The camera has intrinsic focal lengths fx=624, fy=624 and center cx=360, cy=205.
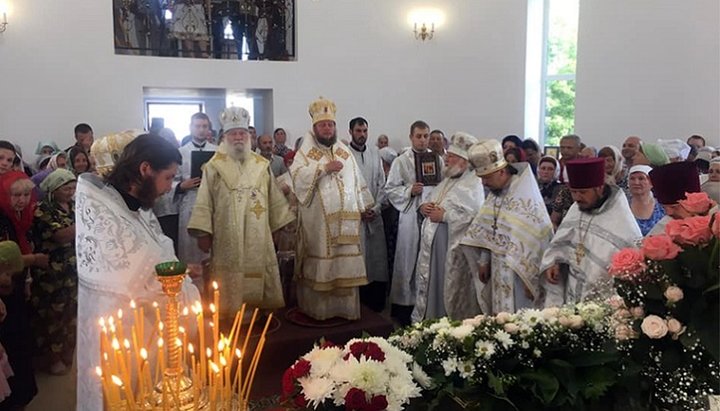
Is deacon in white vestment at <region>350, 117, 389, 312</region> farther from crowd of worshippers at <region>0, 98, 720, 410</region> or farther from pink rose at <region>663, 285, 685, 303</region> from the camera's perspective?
pink rose at <region>663, 285, 685, 303</region>

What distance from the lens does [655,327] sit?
69.2 inches

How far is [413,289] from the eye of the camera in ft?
18.0

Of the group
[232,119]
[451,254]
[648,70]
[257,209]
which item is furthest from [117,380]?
[648,70]

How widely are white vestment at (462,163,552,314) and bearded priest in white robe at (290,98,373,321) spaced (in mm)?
1031

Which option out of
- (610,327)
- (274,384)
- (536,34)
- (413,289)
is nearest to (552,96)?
(536,34)

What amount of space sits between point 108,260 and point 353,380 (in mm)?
1213

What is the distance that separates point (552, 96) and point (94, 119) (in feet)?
24.8

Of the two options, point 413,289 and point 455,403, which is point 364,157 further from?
point 455,403

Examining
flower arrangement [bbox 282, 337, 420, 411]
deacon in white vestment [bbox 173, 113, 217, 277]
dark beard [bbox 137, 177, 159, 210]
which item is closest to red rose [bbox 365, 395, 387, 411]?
flower arrangement [bbox 282, 337, 420, 411]

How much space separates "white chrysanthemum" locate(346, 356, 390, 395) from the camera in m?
1.80

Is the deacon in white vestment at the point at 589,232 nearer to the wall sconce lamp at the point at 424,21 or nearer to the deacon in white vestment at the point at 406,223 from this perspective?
the deacon in white vestment at the point at 406,223

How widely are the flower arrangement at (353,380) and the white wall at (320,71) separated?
7296 millimetres

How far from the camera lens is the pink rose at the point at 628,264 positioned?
1850mm

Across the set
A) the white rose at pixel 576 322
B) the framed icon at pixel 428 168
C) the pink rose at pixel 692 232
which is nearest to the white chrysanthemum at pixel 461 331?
the white rose at pixel 576 322
